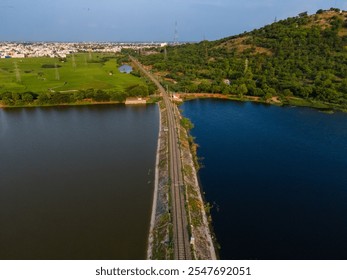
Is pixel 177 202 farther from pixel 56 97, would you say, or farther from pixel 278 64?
pixel 278 64

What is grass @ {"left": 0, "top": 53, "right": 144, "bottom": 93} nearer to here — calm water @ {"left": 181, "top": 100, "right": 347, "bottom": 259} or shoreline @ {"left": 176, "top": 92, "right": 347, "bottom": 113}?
shoreline @ {"left": 176, "top": 92, "right": 347, "bottom": 113}

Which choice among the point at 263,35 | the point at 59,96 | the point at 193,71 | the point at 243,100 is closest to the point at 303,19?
the point at 263,35

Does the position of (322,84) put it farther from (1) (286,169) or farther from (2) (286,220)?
(2) (286,220)

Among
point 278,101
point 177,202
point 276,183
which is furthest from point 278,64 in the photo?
point 177,202

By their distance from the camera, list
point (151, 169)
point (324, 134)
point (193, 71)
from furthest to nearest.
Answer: point (193, 71) → point (324, 134) → point (151, 169)

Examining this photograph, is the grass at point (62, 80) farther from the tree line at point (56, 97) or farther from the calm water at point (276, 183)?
the calm water at point (276, 183)

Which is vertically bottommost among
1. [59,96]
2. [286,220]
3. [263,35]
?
[286,220]

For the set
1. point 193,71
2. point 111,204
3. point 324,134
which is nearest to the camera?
point 111,204

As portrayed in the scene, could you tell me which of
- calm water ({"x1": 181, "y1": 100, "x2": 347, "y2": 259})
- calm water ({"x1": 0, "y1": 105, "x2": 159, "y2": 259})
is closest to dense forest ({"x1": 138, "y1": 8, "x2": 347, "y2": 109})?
calm water ({"x1": 181, "y1": 100, "x2": 347, "y2": 259})
